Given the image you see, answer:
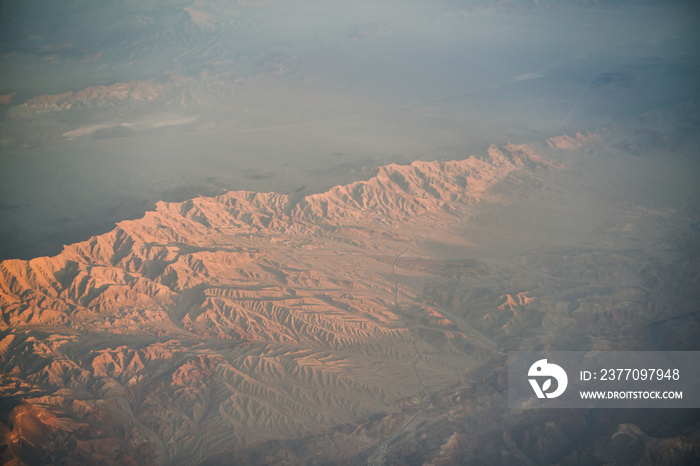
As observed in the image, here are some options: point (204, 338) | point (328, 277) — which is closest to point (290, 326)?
point (204, 338)

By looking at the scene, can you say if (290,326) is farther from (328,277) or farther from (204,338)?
(328,277)

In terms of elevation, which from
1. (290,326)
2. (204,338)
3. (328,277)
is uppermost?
(328,277)

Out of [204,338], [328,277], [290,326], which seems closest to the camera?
[204,338]

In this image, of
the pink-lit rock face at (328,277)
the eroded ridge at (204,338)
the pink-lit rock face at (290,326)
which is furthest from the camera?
the eroded ridge at (204,338)

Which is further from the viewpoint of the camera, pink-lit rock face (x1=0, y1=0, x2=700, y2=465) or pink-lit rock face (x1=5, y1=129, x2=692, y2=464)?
pink-lit rock face (x1=5, y1=129, x2=692, y2=464)

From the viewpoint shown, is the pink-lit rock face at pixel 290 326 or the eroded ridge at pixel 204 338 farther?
the eroded ridge at pixel 204 338

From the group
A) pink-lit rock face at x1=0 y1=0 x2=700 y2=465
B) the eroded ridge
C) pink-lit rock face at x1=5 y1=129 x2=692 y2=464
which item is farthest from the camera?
the eroded ridge

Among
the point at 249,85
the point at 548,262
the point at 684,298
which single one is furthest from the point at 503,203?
the point at 249,85

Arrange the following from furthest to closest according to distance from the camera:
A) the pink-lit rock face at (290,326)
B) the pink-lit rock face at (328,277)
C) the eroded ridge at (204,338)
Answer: the eroded ridge at (204,338), the pink-lit rock face at (290,326), the pink-lit rock face at (328,277)
